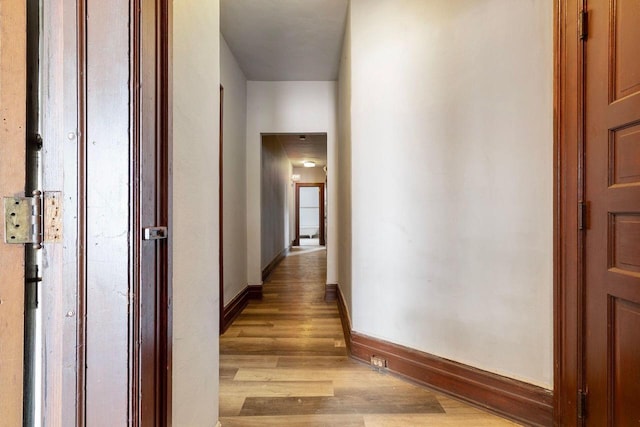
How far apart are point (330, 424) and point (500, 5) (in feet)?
7.68

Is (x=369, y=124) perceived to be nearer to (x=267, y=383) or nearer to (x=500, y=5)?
(x=500, y=5)

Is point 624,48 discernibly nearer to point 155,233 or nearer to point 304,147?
point 155,233

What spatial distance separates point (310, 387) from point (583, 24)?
2.28 m

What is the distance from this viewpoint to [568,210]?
136 centimetres

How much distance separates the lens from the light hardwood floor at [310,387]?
156cm

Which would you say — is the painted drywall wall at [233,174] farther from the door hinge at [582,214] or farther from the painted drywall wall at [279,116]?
the door hinge at [582,214]

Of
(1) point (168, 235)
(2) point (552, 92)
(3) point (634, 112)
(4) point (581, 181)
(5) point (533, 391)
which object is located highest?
(2) point (552, 92)

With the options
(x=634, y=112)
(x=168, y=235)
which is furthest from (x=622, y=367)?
(x=168, y=235)

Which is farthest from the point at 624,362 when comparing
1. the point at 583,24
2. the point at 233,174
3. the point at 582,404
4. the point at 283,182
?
the point at 283,182

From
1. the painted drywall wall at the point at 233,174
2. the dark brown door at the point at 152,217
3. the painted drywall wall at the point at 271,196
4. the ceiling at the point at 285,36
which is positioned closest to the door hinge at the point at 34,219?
the dark brown door at the point at 152,217

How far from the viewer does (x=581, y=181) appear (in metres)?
1.31

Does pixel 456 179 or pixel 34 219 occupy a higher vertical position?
pixel 456 179

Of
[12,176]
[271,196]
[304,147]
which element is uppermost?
[304,147]

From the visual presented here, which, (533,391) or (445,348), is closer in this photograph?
(533,391)
